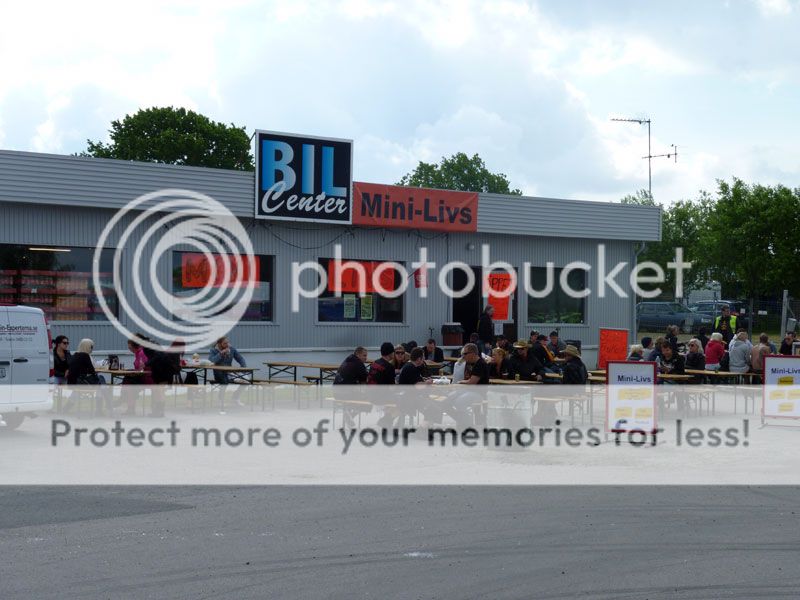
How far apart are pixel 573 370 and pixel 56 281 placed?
12.0m

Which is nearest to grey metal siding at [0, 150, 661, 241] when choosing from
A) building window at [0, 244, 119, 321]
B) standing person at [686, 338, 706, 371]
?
building window at [0, 244, 119, 321]

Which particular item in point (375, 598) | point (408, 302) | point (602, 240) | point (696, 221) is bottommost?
point (375, 598)

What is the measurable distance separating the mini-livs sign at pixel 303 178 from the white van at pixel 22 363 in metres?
9.66

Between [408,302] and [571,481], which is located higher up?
[408,302]

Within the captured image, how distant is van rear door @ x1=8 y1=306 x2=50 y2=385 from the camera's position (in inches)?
643

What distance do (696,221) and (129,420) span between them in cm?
6942

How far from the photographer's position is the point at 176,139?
67.1 meters

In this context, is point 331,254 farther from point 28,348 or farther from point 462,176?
point 462,176

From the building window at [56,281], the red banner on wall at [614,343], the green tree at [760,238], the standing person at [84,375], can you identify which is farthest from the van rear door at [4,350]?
the green tree at [760,238]

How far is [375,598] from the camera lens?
694 centimetres

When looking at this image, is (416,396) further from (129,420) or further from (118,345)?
(118,345)

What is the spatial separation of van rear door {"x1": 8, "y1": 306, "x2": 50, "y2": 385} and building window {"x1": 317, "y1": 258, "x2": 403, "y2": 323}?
11.2 meters

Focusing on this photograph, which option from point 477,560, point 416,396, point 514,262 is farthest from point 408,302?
point 477,560

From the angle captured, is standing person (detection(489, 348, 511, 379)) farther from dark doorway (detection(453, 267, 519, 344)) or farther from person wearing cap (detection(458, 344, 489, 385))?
dark doorway (detection(453, 267, 519, 344))
